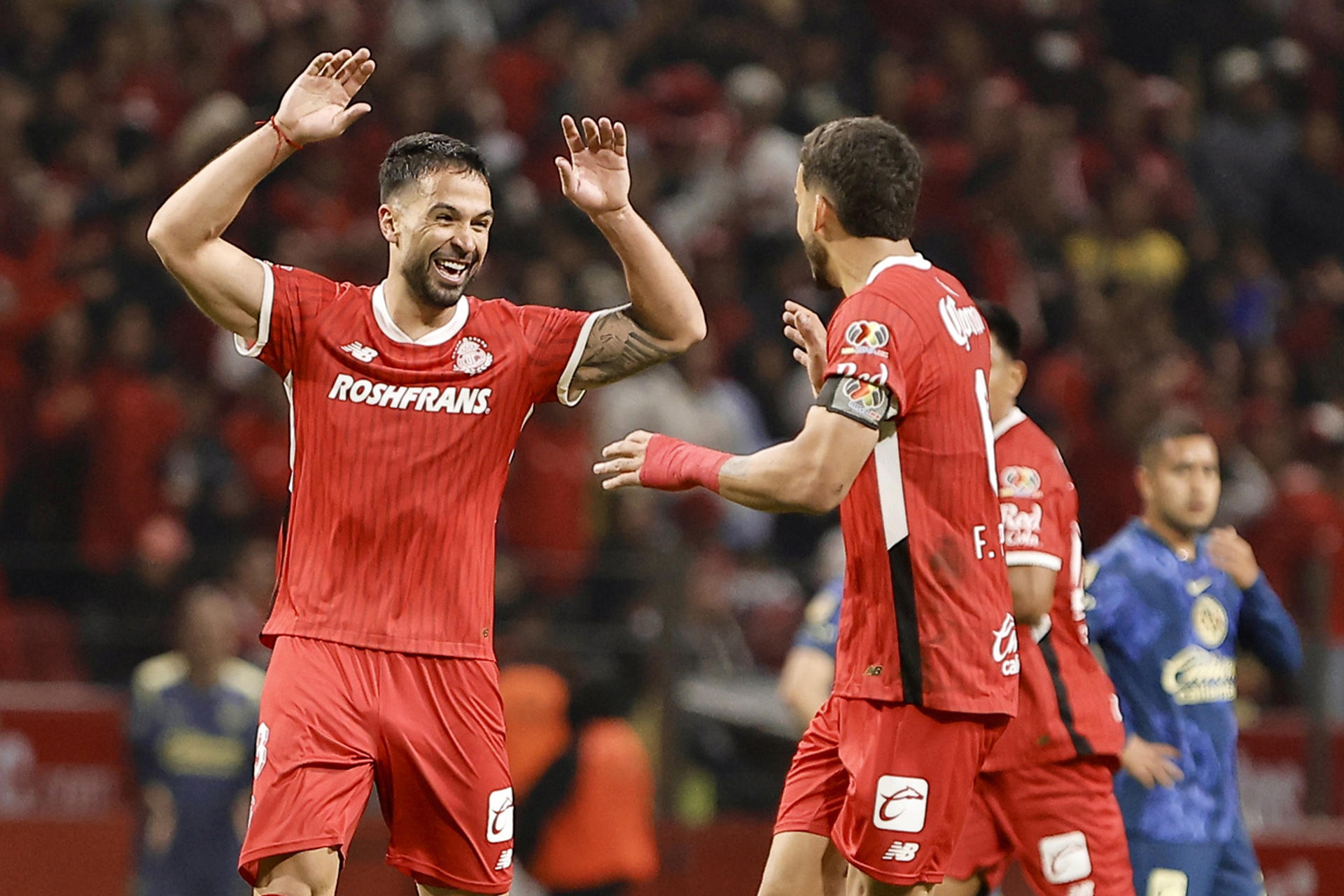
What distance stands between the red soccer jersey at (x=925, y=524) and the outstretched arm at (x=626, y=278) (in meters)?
0.59

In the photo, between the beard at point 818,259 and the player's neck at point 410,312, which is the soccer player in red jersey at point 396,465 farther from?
the beard at point 818,259

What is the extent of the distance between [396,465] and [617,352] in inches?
28.3

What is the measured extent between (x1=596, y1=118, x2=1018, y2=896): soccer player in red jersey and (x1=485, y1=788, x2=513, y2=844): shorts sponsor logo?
89 centimetres

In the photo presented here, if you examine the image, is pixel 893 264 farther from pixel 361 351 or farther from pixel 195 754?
pixel 195 754

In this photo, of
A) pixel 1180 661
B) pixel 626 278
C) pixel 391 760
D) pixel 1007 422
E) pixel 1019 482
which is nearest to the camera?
pixel 391 760

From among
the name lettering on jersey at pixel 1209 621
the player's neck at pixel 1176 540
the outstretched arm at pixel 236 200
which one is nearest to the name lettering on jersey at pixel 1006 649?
the name lettering on jersey at pixel 1209 621

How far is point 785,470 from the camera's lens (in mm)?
4891

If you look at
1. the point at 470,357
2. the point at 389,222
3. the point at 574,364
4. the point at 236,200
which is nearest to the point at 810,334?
the point at 574,364

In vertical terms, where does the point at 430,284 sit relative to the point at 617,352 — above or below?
above

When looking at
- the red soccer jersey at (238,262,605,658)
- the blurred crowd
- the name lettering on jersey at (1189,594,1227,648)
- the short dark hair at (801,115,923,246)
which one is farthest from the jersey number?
the blurred crowd

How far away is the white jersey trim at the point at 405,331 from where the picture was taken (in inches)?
214

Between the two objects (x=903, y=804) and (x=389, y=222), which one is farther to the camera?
(x=389, y=222)

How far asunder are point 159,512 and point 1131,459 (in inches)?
244

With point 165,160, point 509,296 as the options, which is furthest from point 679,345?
point 165,160
